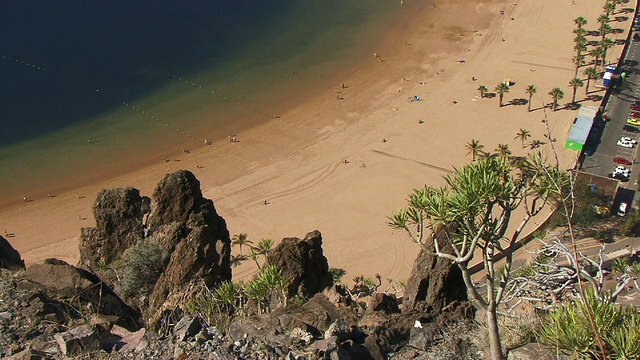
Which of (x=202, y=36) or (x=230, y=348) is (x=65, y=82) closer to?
(x=202, y=36)

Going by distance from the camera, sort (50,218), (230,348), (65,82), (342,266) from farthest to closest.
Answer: (65,82) → (50,218) → (342,266) → (230,348)

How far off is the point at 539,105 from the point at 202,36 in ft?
165

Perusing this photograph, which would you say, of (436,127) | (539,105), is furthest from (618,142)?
(436,127)

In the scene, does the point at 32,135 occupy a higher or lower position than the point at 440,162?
higher

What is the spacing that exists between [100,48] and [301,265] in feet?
227

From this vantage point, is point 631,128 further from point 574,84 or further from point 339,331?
point 339,331

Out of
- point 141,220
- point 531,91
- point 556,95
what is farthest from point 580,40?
point 141,220

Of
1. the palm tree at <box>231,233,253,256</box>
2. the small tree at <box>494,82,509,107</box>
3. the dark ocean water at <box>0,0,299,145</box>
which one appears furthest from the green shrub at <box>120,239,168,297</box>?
the small tree at <box>494,82,509,107</box>

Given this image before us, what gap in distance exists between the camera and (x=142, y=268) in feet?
103

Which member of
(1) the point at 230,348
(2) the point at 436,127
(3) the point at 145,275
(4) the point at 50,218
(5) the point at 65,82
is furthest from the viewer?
(5) the point at 65,82

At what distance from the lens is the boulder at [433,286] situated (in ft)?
94.1

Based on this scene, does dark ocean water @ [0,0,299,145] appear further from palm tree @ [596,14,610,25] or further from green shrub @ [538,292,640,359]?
green shrub @ [538,292,640,359]

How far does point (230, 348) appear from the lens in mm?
19344

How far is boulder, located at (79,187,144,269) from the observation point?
3675cm
